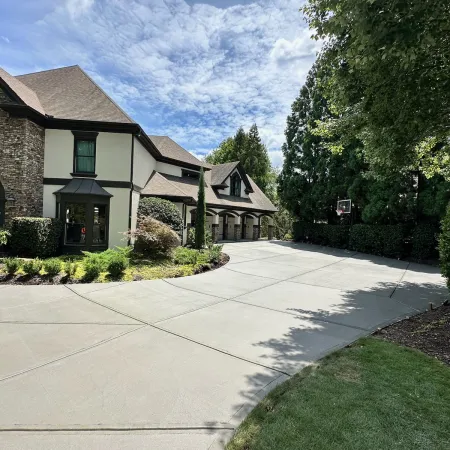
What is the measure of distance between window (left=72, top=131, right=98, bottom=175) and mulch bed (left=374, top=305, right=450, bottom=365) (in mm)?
13602

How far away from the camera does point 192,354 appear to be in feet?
13.8

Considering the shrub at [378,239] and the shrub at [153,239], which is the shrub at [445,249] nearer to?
the shrub at [153,239]

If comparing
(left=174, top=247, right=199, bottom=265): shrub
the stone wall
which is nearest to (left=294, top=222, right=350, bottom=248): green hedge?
(left=174, top=247, right=199, bottom=265): shrub

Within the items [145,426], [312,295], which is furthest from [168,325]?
[312,295]

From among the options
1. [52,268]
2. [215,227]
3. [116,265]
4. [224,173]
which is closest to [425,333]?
[116,265]

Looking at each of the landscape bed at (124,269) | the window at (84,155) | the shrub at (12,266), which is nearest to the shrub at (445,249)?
the landscape bed at (124,269)

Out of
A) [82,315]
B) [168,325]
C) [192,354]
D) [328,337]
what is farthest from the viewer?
[82,315]

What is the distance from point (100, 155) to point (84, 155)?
794 millimetres

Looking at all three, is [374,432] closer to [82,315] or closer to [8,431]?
[8,431]

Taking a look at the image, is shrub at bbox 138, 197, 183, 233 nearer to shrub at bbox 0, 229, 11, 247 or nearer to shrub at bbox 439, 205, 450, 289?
shrub at bbox 0, 229, 11, 247

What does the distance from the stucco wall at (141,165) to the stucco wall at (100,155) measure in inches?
27.7

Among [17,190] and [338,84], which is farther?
[17,190]

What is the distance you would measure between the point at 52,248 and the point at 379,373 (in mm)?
12702

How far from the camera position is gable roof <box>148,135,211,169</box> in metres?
21.2
